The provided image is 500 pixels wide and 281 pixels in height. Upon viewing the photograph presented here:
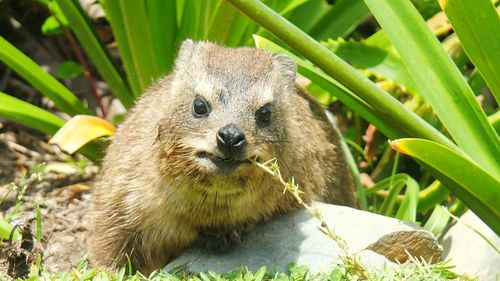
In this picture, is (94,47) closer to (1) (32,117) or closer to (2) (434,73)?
(1) (32,117)

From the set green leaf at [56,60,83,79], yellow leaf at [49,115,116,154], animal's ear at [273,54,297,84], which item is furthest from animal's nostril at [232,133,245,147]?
green leaf at [56,60,83,79]

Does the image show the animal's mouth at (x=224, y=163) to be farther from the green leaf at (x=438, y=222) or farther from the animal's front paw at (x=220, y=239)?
the green leaf at (x=438, y=222)

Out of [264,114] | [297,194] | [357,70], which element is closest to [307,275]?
[297,194]

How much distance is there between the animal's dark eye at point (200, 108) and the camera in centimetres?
394

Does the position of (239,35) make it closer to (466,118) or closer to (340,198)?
(340,198)

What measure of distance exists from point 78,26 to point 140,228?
186cm

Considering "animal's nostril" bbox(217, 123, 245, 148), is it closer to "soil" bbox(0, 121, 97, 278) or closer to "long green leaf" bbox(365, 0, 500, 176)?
"long green leaf" bbox(365, 0, 500, 176)

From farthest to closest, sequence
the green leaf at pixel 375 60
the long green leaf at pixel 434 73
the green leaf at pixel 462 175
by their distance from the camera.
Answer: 1. the green leaf at pixel 375 60
2. the long green leaf at pixel 434 73
3. the green leaf at pixel 462 175

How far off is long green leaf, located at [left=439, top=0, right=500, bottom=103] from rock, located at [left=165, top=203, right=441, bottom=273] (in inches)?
35.3

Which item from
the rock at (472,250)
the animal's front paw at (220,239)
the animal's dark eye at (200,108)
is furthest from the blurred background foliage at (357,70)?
the animal's front paw at (220,239)

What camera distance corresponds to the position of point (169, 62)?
19.1 ft

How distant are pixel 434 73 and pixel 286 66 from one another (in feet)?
2.44

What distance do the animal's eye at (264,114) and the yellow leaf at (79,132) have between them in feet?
5.21

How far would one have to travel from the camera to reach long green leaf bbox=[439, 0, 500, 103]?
404 cm
